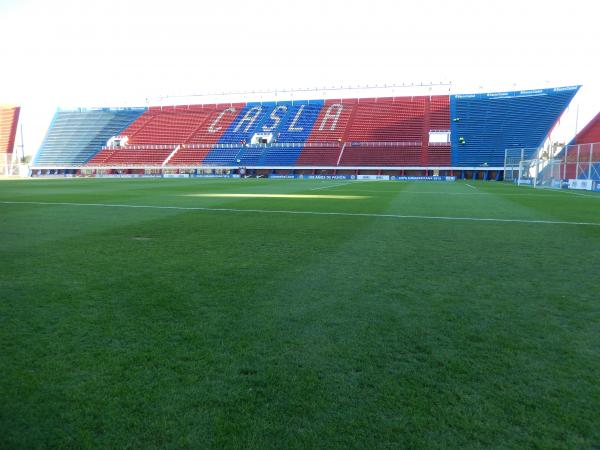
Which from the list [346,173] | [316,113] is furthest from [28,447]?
Answer: [316,113]

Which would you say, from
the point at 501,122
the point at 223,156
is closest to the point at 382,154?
the point at 501,122

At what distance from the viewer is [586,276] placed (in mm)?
5250

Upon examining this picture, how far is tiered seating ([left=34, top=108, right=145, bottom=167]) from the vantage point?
6631cm

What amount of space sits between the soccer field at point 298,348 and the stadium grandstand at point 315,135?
158 feet

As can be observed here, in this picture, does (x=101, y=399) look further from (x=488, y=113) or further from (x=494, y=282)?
(x=488, y=113)

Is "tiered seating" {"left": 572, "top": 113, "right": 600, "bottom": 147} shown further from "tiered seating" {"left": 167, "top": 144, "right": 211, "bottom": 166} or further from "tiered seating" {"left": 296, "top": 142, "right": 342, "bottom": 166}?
"tiered seating" {"left": 167, "top": 144, "right": 211, "bottom": 166}

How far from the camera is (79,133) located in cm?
6956

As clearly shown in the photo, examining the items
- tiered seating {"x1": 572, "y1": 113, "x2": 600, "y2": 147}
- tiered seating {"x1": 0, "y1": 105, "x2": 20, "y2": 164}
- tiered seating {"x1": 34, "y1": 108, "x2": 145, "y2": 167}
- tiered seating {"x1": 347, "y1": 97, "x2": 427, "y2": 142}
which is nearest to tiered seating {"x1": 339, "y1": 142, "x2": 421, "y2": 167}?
tiered seating {"x1": 347, "y1": 97, "x2": 427, "y2": 142}

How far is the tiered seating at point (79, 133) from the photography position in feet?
218

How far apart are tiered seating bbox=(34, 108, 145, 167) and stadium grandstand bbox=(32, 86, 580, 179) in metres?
0.17

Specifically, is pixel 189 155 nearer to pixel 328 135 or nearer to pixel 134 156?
pixel 134 156

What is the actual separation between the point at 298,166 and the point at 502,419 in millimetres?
54027

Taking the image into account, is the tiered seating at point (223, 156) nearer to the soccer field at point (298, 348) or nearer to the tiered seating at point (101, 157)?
the tiered seating at point (101, 157)

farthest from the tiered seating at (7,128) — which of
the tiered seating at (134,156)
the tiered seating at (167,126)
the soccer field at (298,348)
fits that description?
the soccer field at (298,348)
